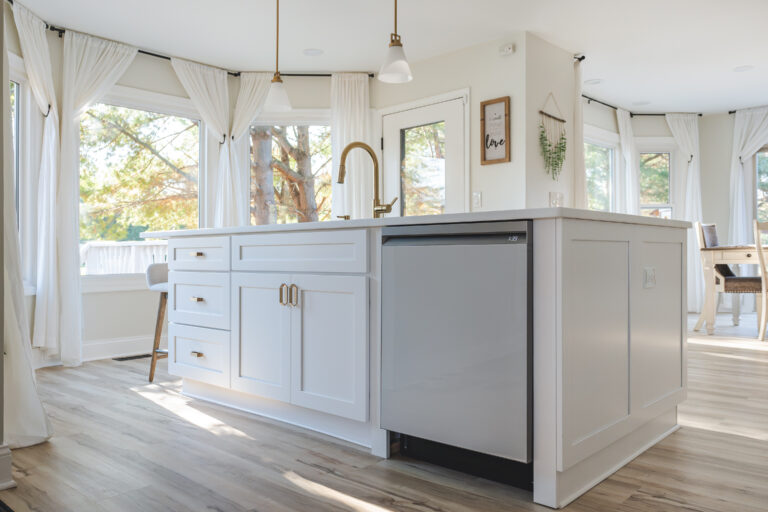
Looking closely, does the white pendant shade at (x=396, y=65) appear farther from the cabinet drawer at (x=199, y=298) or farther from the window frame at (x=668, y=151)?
the window frame at (x=668, y=151)

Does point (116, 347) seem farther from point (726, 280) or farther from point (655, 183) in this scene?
point (655, 183)

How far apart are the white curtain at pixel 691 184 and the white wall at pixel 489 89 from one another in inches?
146

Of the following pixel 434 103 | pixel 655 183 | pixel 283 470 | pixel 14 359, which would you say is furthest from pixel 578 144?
pixel 14 359

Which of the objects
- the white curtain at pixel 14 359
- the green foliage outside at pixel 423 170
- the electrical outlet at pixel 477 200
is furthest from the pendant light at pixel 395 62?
the green foliage outside at pixel 423 170

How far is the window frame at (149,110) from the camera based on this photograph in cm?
427

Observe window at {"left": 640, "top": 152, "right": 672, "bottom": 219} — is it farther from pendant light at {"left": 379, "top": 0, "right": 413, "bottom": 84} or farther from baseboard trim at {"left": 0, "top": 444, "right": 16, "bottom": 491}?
baseboard trim at {"left": 0, "top": 444, "right": 16, "bottom": 491}

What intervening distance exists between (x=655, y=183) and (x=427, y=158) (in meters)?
3.77

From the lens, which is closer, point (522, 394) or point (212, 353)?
point (522, 394)

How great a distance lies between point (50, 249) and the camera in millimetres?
3832

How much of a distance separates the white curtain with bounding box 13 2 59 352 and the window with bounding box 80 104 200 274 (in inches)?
13.7

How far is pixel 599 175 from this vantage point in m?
6.62

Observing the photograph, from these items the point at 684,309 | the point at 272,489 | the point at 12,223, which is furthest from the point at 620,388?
the point at 12,223

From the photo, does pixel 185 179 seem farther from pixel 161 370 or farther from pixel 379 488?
pixel 379 488

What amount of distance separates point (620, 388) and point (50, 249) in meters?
3.64
